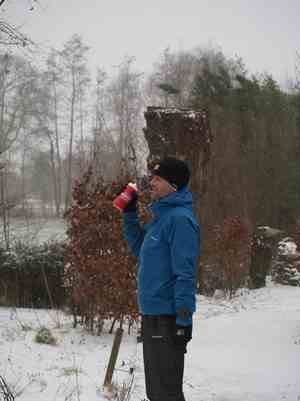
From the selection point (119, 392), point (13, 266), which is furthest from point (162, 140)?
point (119, 392)

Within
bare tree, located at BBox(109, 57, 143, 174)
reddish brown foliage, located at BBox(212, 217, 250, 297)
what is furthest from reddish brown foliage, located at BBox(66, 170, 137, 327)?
bare tree, located at BBox(109, 57, 143, 174)

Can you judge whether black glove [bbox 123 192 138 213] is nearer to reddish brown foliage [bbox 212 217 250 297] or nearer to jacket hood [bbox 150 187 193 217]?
jacket hood [bbox 150 187 193 217]

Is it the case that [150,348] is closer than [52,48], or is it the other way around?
[150,348]

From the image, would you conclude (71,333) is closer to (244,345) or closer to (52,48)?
(244,345)

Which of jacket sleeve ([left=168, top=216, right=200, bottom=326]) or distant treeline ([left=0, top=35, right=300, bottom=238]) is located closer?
jacket sleeve ([left=168, top=216, right=200, bottom=326])

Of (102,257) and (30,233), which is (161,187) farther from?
(30,233)

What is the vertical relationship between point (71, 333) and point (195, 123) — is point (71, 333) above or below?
below

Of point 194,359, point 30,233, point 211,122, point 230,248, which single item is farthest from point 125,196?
point 211,122

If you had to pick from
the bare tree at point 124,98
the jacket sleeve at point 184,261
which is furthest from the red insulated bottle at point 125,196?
the bare tree at point 124,98

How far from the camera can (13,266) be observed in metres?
9.53

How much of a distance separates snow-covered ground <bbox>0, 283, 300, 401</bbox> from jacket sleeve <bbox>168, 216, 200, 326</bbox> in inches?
56.4

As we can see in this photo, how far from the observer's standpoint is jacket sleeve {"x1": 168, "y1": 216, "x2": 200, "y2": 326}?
2.87 meters

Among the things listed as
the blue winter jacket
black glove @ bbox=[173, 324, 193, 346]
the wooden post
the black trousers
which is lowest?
the wooden post

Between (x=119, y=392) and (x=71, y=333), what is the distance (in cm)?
253
